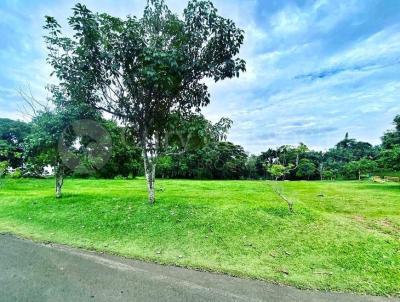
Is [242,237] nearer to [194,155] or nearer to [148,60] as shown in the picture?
[148,60]

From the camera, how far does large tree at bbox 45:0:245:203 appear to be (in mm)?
8703

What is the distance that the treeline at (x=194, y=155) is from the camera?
10.6 m

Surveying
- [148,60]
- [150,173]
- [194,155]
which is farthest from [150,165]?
[194,155]

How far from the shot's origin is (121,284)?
15.9 ft

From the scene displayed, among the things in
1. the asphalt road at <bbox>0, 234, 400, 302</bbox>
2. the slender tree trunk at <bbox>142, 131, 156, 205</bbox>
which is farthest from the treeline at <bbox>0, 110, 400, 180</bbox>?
the asphalt road at <bbox>0, 234, 400, 302</bbox>

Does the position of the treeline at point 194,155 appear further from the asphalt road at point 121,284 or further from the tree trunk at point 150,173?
the asphalt road at point 121,284

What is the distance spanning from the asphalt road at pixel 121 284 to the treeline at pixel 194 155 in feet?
15.1

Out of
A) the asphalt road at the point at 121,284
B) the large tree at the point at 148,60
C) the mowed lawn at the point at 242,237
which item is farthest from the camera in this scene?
the large tree at the point at 148,60

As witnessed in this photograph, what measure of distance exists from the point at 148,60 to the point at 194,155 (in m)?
25.6

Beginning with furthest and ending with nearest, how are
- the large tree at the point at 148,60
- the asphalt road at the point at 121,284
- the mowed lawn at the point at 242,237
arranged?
the large tree at the point at 148,60 < the mowed lawn at the point at 242,237 < the asphalt road at the point at 121,284

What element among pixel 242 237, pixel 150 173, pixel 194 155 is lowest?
pixel 242 237

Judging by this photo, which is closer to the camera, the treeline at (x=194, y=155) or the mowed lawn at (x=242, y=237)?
the mowed lawn at (x=242, y=237)

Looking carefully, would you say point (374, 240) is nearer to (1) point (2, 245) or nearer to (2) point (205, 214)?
(2) point (205, 214)

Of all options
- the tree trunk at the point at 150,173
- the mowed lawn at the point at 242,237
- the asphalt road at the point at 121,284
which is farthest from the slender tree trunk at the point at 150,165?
the asphalt road at the point at 121,284
